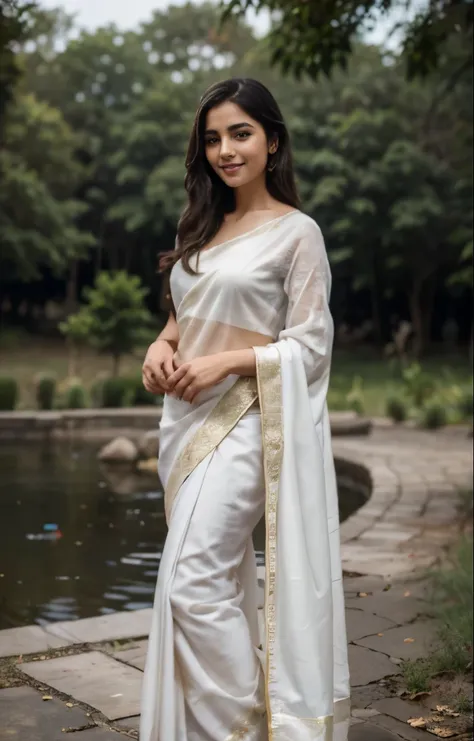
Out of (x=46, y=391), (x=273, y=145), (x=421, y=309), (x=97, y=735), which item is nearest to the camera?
(x=273, y=145)

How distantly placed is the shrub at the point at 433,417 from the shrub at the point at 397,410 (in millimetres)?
464

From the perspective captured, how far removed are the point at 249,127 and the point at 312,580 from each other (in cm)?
116

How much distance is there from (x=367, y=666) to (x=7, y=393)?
405 inches

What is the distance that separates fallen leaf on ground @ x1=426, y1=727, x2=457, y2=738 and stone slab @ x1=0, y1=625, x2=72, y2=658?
151 centimetres

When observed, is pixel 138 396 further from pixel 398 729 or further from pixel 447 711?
pixel 398 729

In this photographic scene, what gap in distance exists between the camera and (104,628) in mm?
4152

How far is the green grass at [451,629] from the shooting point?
3520 millimetres

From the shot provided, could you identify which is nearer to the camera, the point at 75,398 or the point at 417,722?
the point at 417,722

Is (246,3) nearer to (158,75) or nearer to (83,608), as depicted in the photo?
(83,608)

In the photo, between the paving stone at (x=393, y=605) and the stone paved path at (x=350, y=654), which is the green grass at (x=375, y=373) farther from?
the paving stone at (x=393, y=605)

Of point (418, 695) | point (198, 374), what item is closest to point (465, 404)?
point (418, 695)

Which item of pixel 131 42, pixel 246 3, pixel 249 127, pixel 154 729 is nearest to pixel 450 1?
pixel 246 3

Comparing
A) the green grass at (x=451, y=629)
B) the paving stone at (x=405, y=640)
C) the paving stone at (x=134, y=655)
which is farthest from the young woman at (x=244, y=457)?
the paving stone at (x=405, y=640)

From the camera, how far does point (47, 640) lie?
400 centimetres
